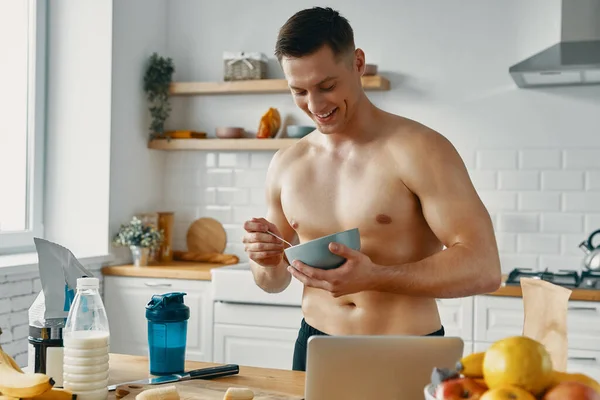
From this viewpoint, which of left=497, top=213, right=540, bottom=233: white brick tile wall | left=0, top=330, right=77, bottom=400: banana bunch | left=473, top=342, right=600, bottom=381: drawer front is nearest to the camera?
left=0, top=330, right=77, bottom=400: banana bunch

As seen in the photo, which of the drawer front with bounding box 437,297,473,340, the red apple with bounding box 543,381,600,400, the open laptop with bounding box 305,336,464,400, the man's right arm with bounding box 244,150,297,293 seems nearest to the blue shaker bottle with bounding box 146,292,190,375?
the man's right arm with bounding box 244,150,297,293

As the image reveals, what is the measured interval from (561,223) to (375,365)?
2.92m

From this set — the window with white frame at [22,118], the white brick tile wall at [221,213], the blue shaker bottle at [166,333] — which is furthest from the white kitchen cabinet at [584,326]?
the window with white frame at [22,118]

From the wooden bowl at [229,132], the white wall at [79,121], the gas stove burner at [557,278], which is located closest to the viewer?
the gas stove burner at [557,278]

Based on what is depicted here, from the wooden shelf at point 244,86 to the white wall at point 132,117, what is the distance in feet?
0.82

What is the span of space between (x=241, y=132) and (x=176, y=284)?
1004 mm

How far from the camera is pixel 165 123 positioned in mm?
4598

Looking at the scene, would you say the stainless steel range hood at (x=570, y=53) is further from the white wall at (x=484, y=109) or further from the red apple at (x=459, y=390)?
the red apple at (x=459, y=390)

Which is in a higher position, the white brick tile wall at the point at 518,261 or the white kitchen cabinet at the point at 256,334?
the white brick tile wall at the point at 518,261

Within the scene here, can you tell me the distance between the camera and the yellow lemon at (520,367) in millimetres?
988

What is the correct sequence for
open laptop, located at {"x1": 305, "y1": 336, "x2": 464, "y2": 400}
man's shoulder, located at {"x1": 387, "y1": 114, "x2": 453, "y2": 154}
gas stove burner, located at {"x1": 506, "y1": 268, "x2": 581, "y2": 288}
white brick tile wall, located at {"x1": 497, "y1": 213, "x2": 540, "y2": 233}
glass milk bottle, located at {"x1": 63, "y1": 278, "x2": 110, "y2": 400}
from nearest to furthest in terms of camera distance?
open laptop, located at {"x1": 305, "y1": 336, "x2": 464, "y2": 400}, glass milk bottle, located at {"x1": 63, "y1": 278, "x2": 110, "y2": 400}, man's shoulder, located at {"x1": 387, "y1": 114, "x2": 453, "y2": 154}, gas stove burner, located at {"x1": 506, "y1": 268, "x2": 581, "y2": 288}, white brick tile wall, located at {"x1": 497, "y1": 213, "x2": 540, "y2": 233}

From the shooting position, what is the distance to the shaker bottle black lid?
5.41ft

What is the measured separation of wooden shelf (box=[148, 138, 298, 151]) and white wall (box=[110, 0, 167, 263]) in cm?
13

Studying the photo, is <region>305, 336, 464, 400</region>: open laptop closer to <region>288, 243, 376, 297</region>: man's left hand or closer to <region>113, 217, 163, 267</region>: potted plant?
<region>288, 243, 376, 297</region>: man's left hand
